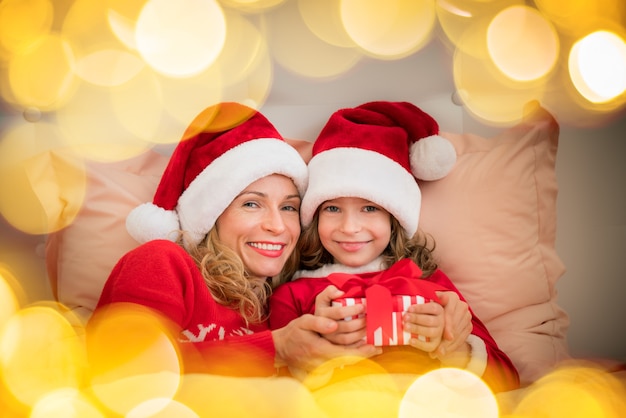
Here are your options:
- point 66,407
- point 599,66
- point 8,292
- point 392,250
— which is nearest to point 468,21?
point 599,66

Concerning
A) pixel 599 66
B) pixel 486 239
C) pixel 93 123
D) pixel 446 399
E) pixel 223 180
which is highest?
pixel 599 66

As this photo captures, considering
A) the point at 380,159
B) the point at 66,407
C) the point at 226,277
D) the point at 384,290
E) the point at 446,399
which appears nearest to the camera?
the point at 66,407

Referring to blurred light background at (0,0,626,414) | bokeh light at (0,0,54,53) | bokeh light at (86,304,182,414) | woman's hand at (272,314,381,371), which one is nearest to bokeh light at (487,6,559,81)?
blurred light background at (0,0,626,414)

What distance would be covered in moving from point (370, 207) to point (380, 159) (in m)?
0.13

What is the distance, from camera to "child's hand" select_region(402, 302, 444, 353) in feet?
3.25

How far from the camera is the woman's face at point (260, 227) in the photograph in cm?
129

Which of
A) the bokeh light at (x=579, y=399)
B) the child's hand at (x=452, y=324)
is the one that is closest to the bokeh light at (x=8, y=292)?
the child's hand at (x=452, y=324)

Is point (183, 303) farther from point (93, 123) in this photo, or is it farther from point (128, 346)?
point (93, 123)

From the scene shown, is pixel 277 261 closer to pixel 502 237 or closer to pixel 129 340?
pixel 129 340

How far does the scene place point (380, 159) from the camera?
1334mm

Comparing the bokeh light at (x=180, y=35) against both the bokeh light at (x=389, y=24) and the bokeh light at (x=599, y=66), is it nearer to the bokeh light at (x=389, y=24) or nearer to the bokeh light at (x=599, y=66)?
the bokeh light at (x=389, y=24)

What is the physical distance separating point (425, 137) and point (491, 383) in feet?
2.20

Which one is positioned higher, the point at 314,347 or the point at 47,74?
the point at 47,74

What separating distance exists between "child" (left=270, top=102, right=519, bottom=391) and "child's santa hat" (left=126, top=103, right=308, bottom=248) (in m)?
0.12
